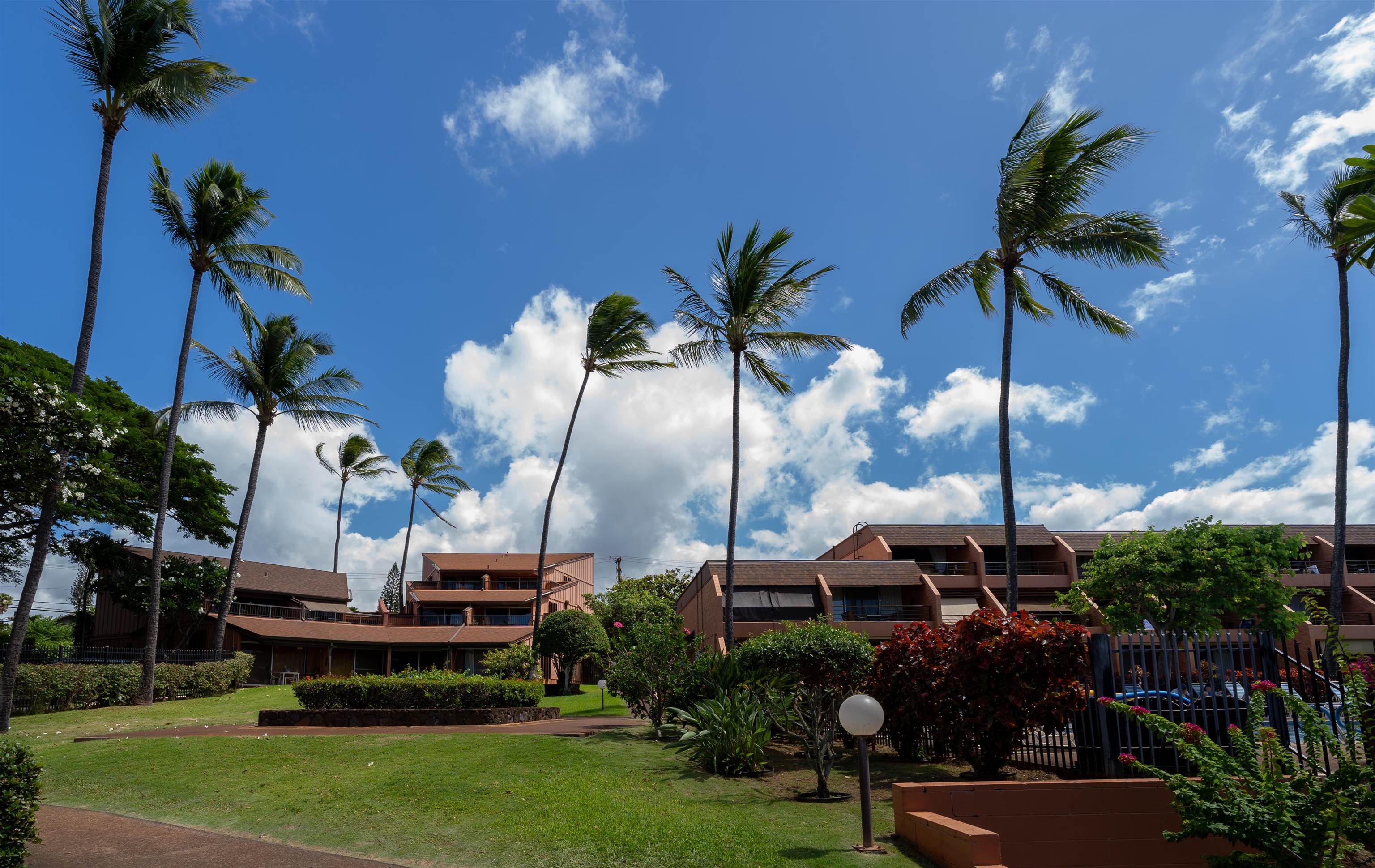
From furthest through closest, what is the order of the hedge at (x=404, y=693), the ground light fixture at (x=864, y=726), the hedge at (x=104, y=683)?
the hedge at (x=104, y=683) → the hedge at (x=404, y=693) → the ground light fixture at (x=864, y=726)

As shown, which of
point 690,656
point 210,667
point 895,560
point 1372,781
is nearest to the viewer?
point 1372,781

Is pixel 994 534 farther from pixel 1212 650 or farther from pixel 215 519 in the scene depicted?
pixel 215 519

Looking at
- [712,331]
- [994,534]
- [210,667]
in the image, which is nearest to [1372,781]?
[712,331]

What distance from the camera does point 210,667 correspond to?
82.8 feet

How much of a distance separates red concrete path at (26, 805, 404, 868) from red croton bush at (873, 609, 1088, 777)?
22.3 ft

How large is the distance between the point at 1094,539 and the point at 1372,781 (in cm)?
3678

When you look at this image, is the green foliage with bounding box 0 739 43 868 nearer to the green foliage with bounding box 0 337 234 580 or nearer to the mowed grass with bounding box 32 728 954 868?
the mowed grass with bounding box 32 728 954 868

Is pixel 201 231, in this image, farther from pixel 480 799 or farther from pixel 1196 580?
pixel 1196 580

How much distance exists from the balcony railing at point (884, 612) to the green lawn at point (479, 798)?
75.9 feet

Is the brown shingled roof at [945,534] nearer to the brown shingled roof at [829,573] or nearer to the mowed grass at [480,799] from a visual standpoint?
the brown shingled roof at [829,573]

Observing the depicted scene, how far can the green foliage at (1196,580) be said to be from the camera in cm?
2686

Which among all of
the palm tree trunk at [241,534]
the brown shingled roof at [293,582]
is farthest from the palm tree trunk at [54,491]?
the brown shingled roof at [293,582]

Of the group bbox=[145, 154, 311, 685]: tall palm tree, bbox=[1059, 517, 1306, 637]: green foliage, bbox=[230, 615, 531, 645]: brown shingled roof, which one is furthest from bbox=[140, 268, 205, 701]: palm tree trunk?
bbox=[1059, 517, 1306, 637]: green foliage

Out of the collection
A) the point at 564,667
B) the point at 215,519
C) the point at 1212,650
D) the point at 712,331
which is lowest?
the point at 564,667
